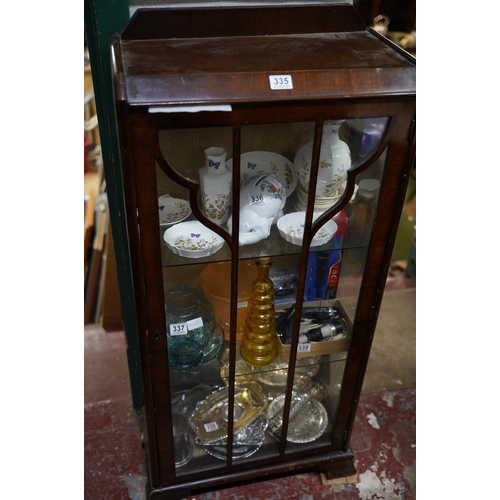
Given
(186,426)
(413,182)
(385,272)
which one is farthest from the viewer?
(413,182)

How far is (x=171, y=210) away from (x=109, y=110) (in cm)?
33

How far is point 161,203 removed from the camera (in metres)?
1.08

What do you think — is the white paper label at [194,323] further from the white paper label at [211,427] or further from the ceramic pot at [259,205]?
the white paper label at [211,427]

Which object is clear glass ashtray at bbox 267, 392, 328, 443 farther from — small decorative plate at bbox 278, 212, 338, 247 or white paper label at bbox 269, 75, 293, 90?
white paper label at bbox 269, 75, 293, 90

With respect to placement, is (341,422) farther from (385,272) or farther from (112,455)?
(112,455)

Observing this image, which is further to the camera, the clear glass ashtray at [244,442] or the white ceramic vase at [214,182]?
the clear glass ashtray at [244,442]

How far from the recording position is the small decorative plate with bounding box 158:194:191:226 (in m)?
1.08

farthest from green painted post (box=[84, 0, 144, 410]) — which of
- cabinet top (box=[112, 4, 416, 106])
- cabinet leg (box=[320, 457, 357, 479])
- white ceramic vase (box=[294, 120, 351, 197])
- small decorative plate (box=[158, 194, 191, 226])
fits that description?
cabinet leg (box=[320, 457, 357, 479])

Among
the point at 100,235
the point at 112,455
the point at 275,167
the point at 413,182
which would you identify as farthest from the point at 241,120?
the point at 413,182

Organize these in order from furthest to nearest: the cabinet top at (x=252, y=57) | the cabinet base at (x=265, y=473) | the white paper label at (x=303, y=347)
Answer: the cabinet base at (x=265, y=473), the white paper label at (x=303, y=347), the cabinet top at (x=252, y=57)

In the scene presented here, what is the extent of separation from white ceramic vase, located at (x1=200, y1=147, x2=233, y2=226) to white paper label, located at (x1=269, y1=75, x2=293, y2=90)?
177 millimetres

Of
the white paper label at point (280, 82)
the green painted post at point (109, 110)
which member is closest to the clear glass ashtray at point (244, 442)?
the green painted post at point (109, 110)

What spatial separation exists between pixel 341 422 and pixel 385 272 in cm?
56

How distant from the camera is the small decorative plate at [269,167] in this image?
1.15m
